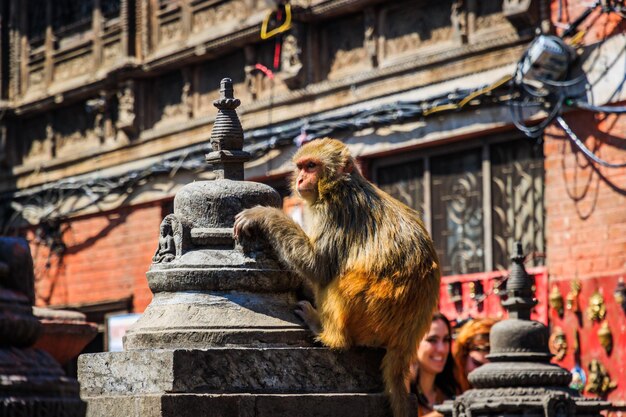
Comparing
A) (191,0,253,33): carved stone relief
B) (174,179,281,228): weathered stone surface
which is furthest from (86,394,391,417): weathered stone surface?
(191,0,253,33): carved stone relief

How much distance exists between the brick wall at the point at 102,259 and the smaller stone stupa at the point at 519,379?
10.4 m

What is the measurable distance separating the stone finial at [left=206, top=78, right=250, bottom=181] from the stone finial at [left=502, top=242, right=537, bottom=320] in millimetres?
3099

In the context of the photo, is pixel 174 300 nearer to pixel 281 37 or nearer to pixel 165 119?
pixel 281 37

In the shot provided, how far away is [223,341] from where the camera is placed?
17.6ft

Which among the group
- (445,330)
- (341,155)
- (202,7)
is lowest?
(445,330)

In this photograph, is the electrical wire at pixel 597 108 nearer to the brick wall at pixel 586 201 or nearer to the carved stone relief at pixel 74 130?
the brick wall at pixel 586 201

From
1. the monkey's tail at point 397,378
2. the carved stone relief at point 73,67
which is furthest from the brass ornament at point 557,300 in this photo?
the carved stone relief at point 73,67

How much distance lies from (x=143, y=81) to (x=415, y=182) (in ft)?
19.3

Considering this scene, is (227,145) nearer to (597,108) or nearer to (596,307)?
(597,108)

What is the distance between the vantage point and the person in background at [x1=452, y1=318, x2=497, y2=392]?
9062 mm

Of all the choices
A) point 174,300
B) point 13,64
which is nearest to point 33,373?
point 174,300

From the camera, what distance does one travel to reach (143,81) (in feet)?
64.9

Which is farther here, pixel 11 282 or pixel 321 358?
pixel 321 358

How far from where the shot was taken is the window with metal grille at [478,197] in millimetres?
14297
